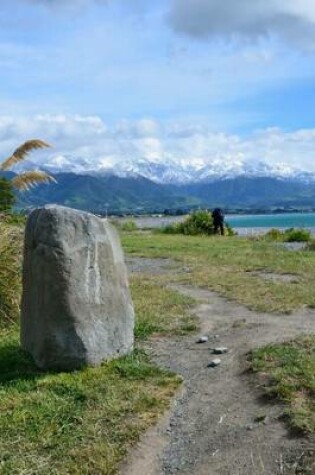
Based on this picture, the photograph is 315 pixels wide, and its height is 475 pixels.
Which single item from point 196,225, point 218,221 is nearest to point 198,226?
point 196,225

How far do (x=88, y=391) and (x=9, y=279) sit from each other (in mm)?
3880

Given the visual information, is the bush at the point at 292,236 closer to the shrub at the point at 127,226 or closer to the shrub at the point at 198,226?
the shrub at the point at 198,226

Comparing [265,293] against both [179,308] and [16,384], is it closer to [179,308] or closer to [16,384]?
[179,308]

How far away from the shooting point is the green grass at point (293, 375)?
601 cm

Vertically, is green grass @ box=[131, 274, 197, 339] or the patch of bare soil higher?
the patch of bare soil

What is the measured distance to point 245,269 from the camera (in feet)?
53.1

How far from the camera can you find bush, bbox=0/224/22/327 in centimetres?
1043

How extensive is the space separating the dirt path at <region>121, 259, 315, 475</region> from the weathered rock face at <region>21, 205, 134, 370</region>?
945mm

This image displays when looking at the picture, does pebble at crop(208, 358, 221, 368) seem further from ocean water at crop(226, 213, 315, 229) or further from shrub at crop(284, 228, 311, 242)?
ocean water at crop(226, 213, 315, 229)

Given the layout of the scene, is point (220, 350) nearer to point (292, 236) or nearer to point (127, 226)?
point (292, 236)

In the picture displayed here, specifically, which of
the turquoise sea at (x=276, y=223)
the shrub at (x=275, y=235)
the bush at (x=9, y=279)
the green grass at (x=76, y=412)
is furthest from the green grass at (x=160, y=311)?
the turquoise sea at (x=276, y=223)

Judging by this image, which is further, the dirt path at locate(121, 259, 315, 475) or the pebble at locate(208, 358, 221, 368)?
the pebble at locate(208, 358, 221, 368)

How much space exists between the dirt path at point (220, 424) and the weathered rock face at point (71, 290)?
0.94 m

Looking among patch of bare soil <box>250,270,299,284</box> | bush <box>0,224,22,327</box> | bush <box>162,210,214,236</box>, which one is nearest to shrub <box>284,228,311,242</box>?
bush <box>162,210,214,236</box>
